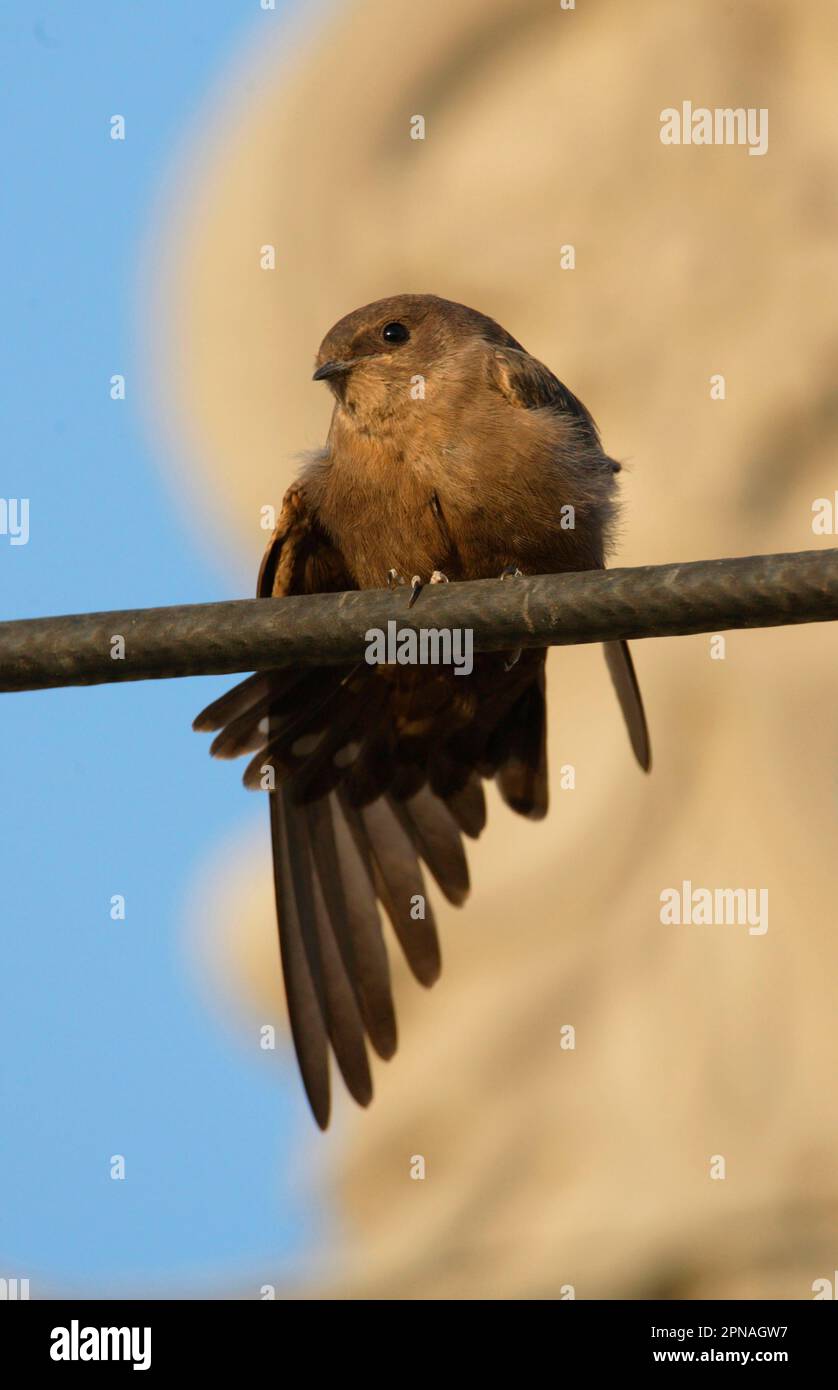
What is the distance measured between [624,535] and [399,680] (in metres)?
3.89

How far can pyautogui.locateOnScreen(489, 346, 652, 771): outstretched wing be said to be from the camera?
26.9 feet

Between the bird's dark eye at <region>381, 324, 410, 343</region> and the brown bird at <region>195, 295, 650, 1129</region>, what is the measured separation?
0.04ft

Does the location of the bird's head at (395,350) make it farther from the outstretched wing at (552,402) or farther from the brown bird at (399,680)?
the outstretched wing at (552,402)

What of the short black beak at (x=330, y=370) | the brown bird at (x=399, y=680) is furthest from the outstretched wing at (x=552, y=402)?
the short black beak at (x=330, y=370)

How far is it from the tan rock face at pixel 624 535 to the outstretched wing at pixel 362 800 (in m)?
3.52

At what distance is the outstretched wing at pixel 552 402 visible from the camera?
8188mm

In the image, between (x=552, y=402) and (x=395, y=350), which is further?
(x=395, y=350)

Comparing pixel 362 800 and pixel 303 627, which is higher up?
pixel 303 627

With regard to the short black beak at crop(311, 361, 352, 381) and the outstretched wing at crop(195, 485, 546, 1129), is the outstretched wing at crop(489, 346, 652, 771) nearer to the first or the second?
the outstretched wing at crop(195, 485, 546, 1129)

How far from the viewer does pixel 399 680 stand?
8242mm

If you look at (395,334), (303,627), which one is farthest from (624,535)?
(303,627)

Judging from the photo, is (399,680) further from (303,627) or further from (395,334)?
(303,627)
